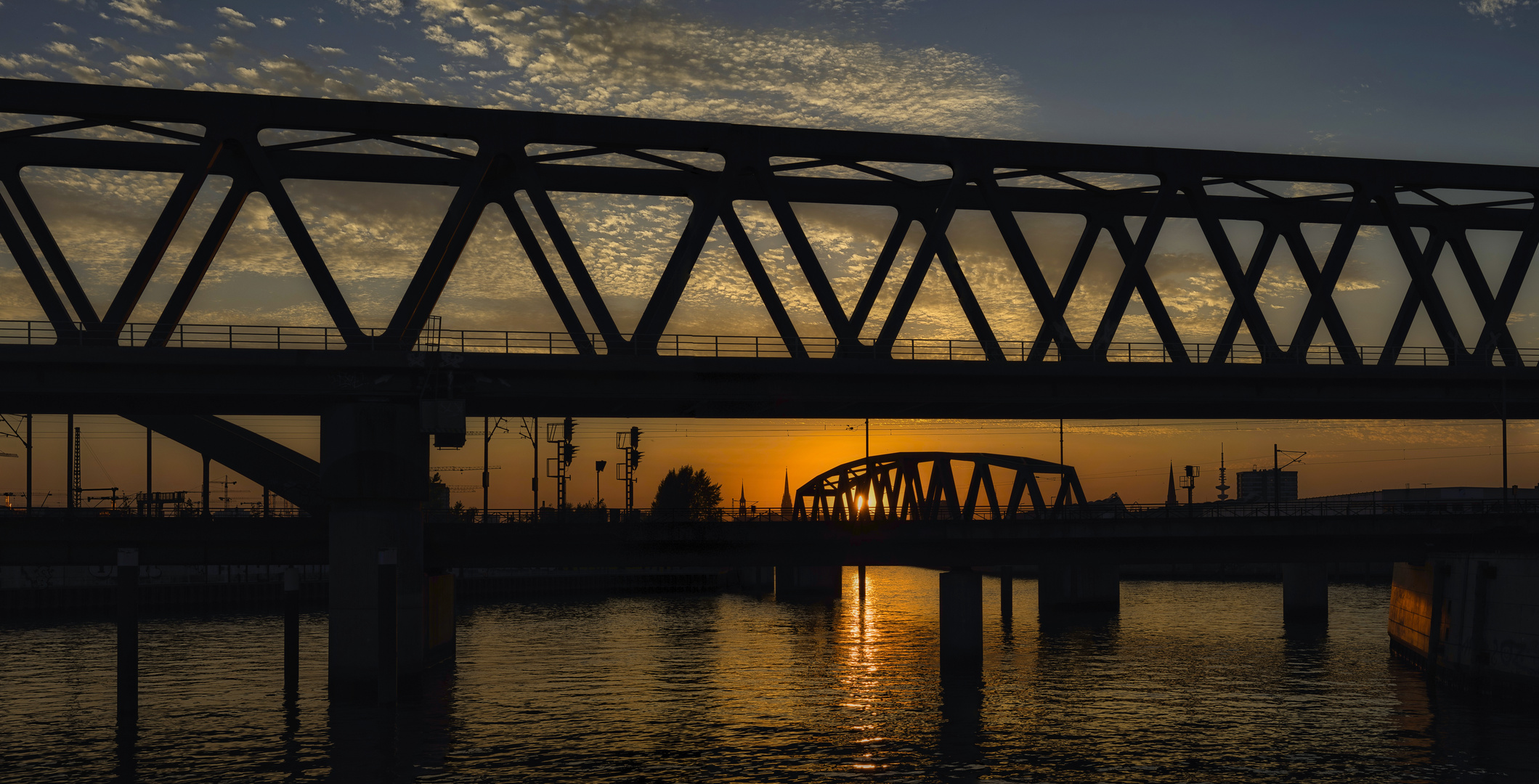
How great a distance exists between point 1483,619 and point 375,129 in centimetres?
4743

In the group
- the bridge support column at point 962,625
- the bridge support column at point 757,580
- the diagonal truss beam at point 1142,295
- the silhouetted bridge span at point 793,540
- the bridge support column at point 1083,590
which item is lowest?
the bridge support column at point 757,580

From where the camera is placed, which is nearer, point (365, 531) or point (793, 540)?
point (365, 531)

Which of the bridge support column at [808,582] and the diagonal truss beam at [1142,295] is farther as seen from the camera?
the bridge support column at [808,582]

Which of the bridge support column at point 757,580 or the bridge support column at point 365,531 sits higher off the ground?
the bridge support column at point 365,531

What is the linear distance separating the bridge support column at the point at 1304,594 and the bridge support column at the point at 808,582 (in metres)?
46.9

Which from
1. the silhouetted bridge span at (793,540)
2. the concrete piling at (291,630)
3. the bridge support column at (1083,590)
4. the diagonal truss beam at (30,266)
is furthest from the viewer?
the bridge support column at (1083,590)

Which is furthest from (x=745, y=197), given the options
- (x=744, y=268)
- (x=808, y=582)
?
(x=808, y=582)

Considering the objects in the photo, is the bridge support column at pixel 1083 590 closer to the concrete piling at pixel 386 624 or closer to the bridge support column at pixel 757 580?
the bridge support column at pixel 757 580

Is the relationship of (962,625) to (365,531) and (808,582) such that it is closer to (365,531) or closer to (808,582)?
(365,531)

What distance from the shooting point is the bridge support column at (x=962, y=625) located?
5969 cm

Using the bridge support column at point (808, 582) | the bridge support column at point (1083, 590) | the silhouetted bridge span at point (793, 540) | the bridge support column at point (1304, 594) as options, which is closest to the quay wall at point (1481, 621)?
the silhouetted bridge span at point (793, 540)

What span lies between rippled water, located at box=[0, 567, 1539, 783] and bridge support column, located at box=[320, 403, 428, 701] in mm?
1667

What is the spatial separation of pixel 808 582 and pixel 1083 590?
32.3 meters

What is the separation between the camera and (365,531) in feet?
147
